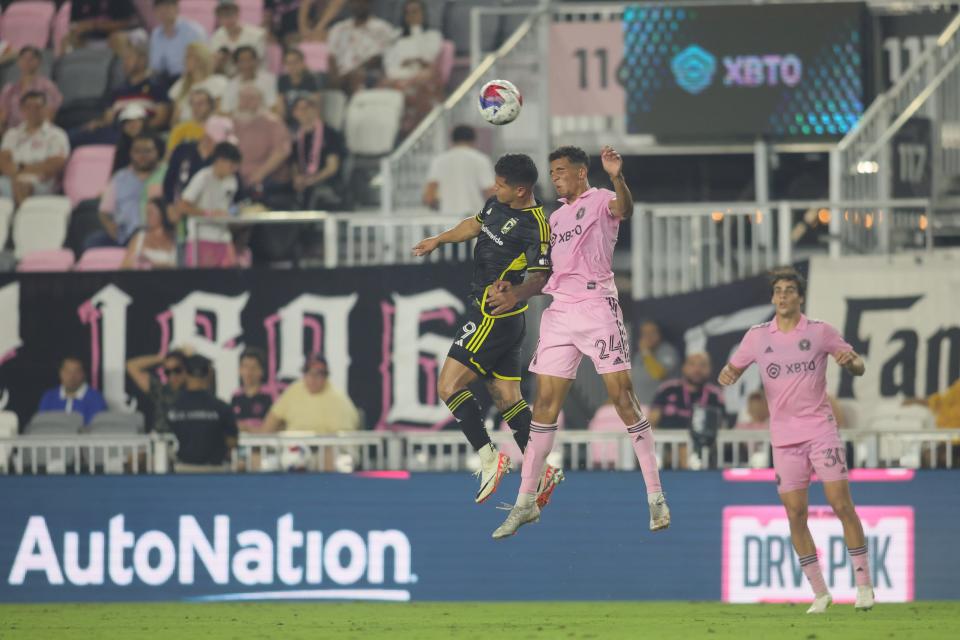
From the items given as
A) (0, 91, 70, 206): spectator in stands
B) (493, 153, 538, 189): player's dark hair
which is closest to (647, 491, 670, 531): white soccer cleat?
(493, 153, 538, 189): player's dark hair

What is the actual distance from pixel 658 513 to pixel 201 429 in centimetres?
538

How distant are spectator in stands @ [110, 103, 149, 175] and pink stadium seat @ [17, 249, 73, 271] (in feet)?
3.81

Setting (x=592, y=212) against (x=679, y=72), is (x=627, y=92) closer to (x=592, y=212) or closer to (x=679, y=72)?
(x=679, y=72)

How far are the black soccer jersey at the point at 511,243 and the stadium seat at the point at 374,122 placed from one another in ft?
29.0

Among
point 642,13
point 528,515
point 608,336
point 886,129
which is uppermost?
point 642,13

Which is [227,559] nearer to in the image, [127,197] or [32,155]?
[127,197]

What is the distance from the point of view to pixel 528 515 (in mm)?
11664

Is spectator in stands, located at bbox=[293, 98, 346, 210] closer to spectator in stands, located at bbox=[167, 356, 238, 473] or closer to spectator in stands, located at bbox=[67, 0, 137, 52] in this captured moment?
spectator in stands, located at bbox=[67, 0, 137, 52]

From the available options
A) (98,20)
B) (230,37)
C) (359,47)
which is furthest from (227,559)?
(98,20)

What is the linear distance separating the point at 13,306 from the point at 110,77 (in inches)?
187

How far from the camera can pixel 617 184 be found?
10.8m

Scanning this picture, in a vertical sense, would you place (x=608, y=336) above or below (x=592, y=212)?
below

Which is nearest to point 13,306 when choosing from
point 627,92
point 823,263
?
point 627,92

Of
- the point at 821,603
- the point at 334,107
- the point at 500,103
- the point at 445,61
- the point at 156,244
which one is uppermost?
the point at 445,61
